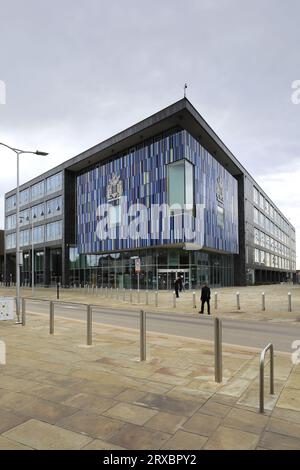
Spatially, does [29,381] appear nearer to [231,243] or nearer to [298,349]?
[298,349]

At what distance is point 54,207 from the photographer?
61.0 m

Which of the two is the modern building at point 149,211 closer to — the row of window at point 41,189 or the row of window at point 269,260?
the row of window at point 41,189

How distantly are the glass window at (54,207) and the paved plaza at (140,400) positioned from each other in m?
51.6

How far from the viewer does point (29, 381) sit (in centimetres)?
654

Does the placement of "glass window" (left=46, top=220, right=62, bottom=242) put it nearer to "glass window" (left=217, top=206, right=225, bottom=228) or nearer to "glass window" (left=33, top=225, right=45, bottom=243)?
"glass window" (left=33, top=225, right=45, bottom=243)

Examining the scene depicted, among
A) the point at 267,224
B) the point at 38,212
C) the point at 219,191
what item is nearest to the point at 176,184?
the point at 219,191

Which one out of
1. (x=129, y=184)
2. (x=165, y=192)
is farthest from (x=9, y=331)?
(x=129, y=184)

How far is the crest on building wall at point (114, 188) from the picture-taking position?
47.4m

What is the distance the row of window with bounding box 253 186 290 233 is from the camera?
7321cm

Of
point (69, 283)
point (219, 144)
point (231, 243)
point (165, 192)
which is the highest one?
point (219, 144)

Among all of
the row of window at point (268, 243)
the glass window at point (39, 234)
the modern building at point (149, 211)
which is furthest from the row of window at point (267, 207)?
the glass window at point (39, 234)

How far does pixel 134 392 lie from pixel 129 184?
40810 mm

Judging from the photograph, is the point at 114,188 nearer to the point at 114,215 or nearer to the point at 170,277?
the point at 114,215

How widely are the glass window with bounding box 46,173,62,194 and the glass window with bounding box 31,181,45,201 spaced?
2.12m
